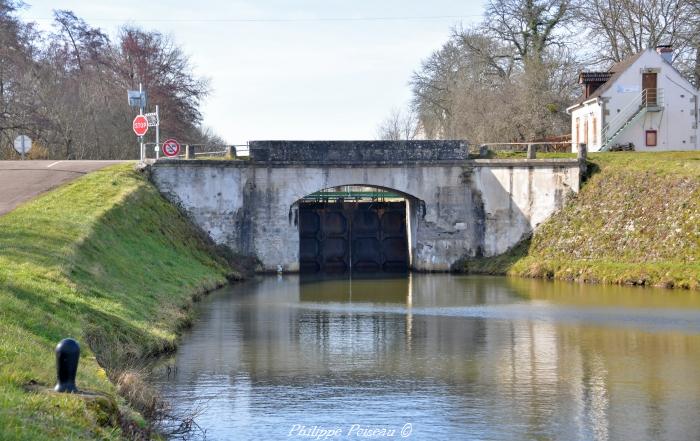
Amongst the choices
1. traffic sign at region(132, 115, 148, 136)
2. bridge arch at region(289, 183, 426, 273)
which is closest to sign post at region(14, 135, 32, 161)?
traffic sign at region(132, 115, 148, 136)

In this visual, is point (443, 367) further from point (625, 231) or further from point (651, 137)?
point (651, 137)

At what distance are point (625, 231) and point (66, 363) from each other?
93.9ft

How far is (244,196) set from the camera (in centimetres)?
3947

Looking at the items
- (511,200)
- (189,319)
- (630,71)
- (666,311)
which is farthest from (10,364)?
(630,71)

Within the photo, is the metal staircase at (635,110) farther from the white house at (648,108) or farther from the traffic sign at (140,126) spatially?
the traffic sign at (140,126)

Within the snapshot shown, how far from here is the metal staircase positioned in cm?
4431

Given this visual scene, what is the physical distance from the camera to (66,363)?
10703mm

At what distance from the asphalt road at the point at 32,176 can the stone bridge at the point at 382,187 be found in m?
3.26

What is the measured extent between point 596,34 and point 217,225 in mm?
25659

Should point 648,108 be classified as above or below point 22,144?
above

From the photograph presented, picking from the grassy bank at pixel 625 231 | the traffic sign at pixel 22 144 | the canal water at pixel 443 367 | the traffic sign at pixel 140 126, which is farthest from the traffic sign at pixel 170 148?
the grassy bank at pixel 625 231

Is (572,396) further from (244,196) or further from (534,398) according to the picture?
(244,196)

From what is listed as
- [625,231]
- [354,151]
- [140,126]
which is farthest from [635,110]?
[140,126]

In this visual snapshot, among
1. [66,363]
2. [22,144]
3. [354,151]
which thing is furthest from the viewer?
[22,144]
